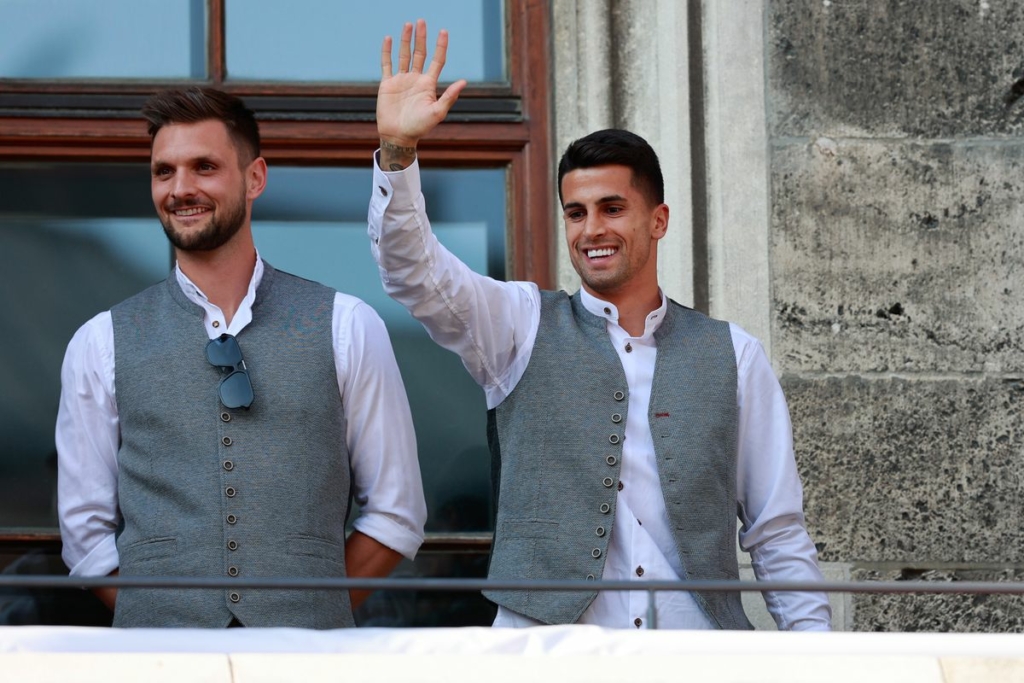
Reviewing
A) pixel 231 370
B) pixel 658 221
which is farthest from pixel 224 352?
pixel 658 221

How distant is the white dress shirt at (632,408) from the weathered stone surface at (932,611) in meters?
0.53

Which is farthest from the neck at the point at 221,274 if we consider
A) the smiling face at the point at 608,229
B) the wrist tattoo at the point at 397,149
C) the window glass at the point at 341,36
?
the window glass at the point at 341,36

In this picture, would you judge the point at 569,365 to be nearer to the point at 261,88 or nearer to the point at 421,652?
the point at 421,652

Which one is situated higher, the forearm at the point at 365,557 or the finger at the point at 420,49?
the finger at the point at 420,49

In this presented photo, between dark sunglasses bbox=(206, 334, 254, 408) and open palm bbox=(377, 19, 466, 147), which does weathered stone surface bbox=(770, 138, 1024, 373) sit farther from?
dark sunglasses bbox=(206, 334, 254, 408)

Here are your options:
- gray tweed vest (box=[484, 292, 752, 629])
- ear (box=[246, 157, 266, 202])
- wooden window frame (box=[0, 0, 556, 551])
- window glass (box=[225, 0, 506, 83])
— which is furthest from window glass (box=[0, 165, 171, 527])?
gray tweed vest (box=[484, 292, 752, 629])

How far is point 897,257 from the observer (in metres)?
3.58

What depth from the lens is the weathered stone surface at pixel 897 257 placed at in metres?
3.55

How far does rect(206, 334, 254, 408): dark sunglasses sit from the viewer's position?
9.28ft

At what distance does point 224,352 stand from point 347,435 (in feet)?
0.87

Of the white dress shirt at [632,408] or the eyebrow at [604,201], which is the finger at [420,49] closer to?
the white dress shirt at [632,408]

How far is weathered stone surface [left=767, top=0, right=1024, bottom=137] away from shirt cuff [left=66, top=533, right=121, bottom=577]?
5.50 ft

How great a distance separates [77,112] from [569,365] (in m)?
1.42

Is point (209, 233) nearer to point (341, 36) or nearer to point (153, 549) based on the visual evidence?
point (153, 549)
